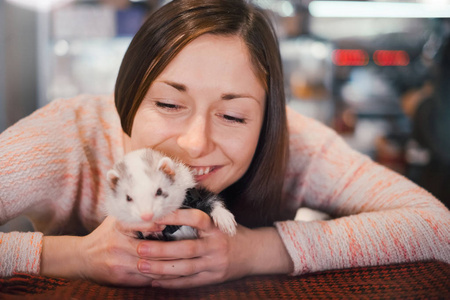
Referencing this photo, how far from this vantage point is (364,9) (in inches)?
121

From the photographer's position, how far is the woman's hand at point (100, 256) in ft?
2.40

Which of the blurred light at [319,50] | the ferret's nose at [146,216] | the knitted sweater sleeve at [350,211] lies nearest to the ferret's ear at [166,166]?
the ferret's nose at [146,216]

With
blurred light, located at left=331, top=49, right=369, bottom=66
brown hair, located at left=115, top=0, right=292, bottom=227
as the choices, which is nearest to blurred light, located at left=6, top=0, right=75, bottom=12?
brown hair, located at left=115, top=0, right=292, bottom=227

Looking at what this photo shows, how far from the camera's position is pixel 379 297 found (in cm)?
65

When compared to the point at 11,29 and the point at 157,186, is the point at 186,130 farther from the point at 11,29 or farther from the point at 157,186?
the point at 11,29

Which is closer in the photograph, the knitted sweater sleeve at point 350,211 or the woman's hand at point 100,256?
the woman's hand at point 100,256

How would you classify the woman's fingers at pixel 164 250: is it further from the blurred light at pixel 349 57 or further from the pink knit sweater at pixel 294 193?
the blurred light at pixel 349 57

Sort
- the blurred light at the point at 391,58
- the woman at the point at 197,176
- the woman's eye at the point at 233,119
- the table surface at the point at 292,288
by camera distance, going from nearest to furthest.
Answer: the table surface at the point at 292,288, the woman at the point at 197,176, the woman's eye at the point at 233,119, the blurred light at the point at 391,58

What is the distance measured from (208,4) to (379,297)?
0.72 metres

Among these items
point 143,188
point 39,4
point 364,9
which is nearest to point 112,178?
point 143,188

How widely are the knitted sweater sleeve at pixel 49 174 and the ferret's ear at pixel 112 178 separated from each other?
216 mm

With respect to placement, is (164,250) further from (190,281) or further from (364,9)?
(364,9)

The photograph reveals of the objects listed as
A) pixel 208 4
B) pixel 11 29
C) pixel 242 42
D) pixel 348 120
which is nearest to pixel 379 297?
pixel 242 42

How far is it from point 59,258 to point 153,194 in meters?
0.27
